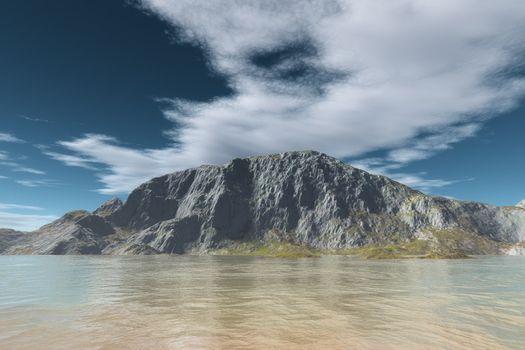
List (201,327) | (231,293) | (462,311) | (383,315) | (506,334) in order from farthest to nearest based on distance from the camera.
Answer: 1. (231,293)
2. (462,311)
3. (383,315)
4. (201,327)
5. (506,334)

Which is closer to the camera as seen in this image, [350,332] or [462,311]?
[350,332]

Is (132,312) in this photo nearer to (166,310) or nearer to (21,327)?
(166,310)

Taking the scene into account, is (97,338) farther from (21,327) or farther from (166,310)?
(166,310)

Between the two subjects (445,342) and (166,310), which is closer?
(445,342)

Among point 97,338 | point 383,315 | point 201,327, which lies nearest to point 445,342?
point 383,315

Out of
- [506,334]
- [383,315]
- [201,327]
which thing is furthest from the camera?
[383,315]

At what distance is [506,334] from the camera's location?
78.3ft

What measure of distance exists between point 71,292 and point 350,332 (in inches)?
1547

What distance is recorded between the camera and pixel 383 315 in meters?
30.5

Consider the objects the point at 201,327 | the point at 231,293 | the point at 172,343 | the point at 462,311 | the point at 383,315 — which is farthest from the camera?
the point at 231,293

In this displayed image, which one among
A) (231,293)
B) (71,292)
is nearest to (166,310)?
(231,293)

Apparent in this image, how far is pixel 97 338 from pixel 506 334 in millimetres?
25776

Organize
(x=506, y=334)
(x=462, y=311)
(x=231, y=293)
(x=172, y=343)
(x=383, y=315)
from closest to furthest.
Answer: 1. (x=172, y=343)
2. (x=506, y=334)
3. (x=383, y=315)
4. (x=462, y=311)
5. (x=231, y=293)

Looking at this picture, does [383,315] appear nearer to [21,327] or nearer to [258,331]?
[258,331]
